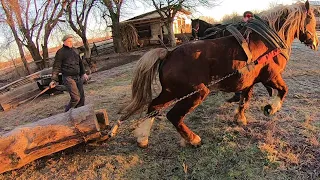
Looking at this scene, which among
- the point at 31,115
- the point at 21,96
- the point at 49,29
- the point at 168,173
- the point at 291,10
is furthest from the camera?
the point at 49,29

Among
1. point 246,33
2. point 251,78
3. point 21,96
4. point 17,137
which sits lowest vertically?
point 21,96

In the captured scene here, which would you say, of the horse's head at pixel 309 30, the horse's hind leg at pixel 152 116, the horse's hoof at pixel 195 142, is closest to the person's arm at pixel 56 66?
the horse's hind leg at pixel 152 116

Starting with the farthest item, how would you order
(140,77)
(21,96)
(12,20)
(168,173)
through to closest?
(12,20) → (21,96) → (140,77) → (168,173)

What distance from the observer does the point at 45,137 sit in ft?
10.9

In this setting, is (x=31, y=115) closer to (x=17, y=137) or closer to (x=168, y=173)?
(x=17, y=137)

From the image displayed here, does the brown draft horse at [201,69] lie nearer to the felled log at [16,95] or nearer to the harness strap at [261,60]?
the harness strap at [261,60]

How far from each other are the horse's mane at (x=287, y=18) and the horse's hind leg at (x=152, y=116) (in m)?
1.83

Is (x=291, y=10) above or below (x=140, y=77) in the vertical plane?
above

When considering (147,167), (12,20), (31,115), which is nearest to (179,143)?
(147,167)

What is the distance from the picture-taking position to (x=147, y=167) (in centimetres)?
329

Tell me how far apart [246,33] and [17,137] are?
325cm

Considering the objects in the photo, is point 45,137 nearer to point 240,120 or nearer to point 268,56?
point 240,120

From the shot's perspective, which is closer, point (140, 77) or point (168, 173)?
point (168, 173)

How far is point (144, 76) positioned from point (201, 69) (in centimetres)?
78
